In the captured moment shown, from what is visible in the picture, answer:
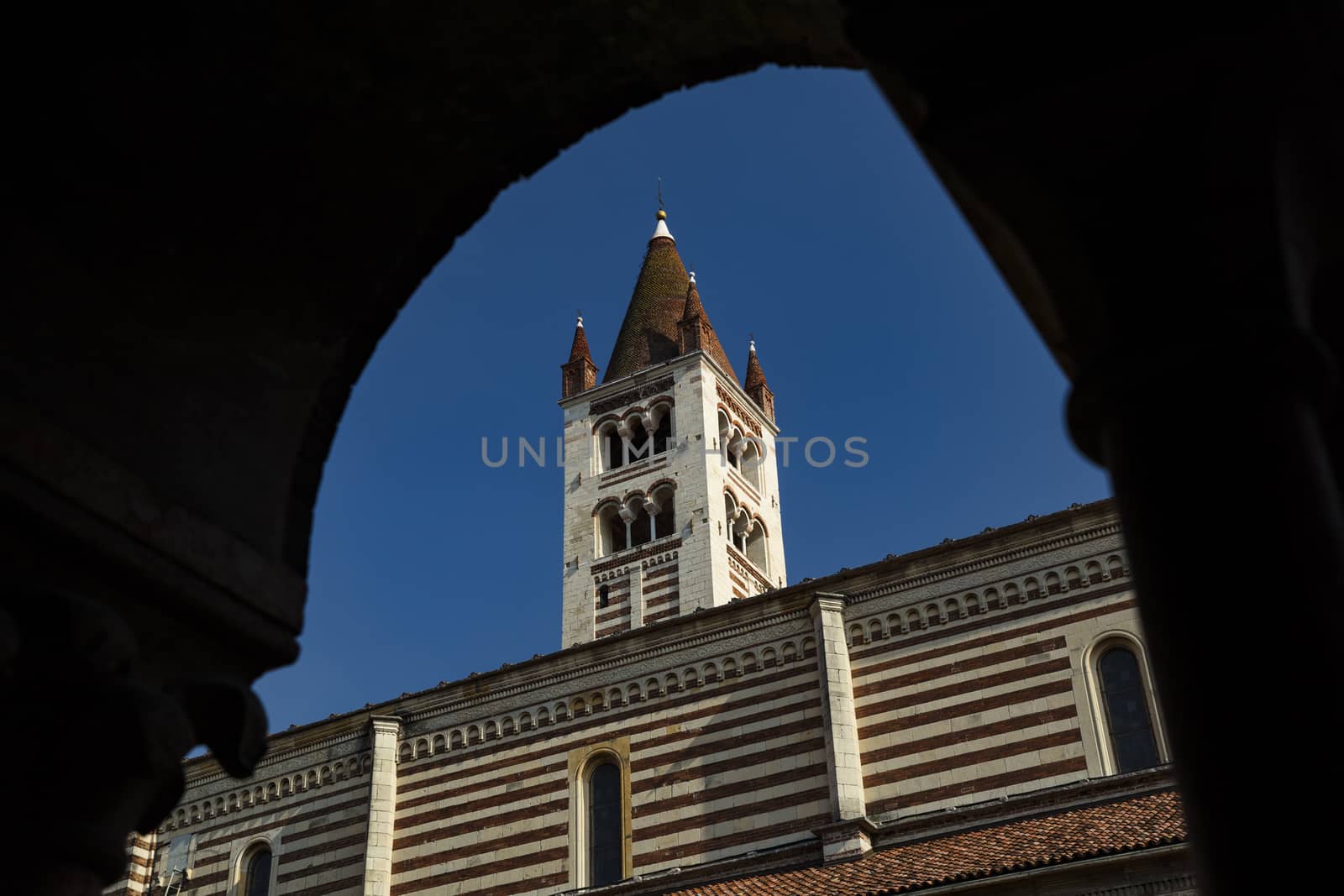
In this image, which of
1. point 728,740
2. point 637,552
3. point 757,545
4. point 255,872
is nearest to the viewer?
point 728,740

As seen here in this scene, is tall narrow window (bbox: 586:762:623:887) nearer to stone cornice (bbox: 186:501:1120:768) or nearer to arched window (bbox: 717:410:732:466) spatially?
stone cornice (bbox: 186:501:1120:768)

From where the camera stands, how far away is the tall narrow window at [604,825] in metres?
18.4

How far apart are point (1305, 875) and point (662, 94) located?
322cm

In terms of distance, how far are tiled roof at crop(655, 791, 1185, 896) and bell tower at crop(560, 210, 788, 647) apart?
22.7m

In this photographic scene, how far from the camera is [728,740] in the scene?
18438 mm

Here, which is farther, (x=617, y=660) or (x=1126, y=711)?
(x=617, y=660)

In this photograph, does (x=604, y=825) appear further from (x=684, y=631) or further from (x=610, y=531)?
(x=610, y=531)

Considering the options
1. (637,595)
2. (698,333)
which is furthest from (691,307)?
(637,595)

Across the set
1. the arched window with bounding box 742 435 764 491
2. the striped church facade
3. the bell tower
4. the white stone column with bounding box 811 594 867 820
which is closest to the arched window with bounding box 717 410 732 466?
the bell tower

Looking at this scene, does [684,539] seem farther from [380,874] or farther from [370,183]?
[370,183]

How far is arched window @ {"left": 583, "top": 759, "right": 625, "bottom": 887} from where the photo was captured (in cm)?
1842

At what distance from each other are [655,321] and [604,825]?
29.6 metres

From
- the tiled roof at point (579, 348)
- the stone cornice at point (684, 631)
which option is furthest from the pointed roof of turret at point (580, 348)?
the stone cornice at point (684, 631)

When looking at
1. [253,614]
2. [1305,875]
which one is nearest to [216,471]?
[253,614]
